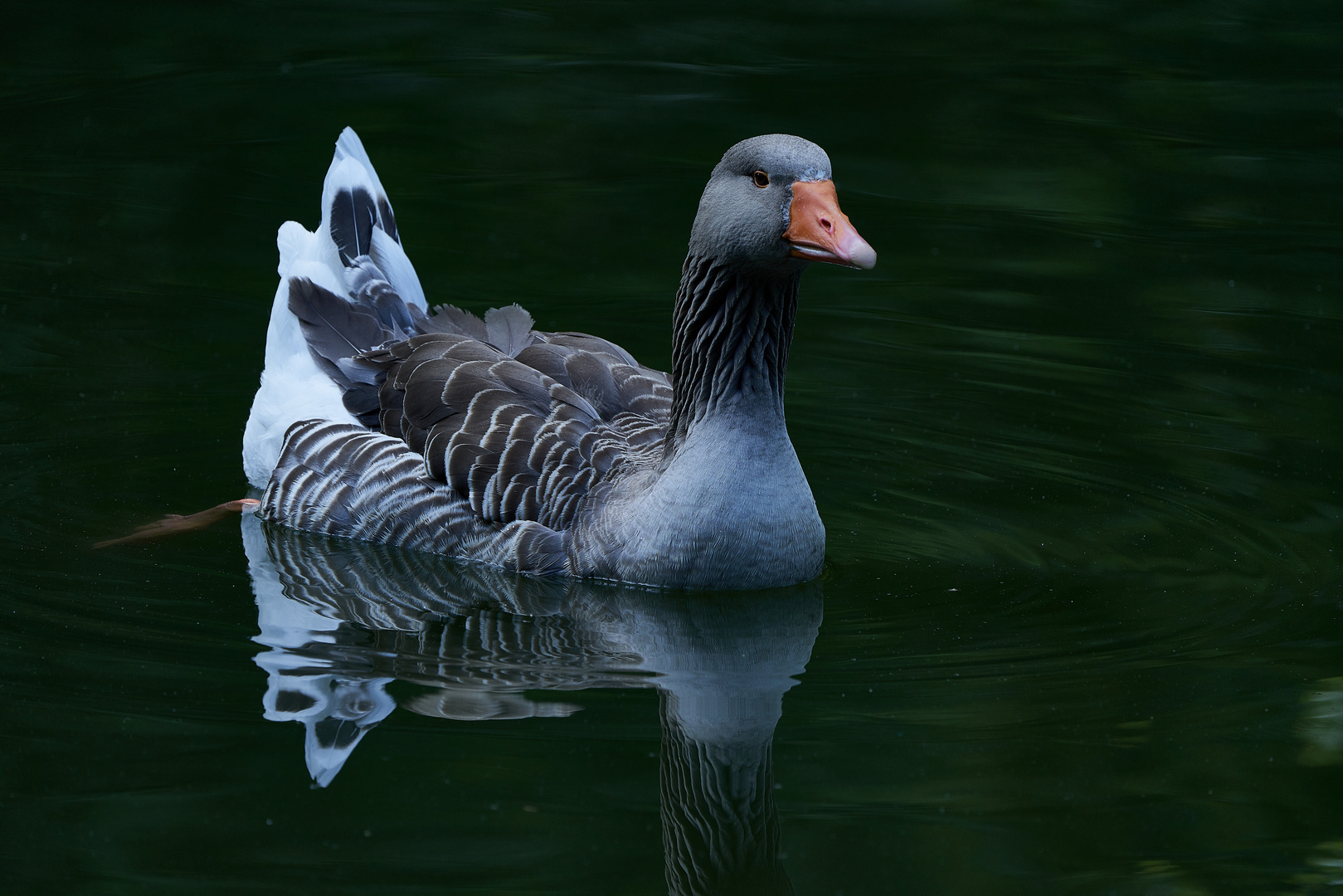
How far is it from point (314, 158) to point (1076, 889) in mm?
11763

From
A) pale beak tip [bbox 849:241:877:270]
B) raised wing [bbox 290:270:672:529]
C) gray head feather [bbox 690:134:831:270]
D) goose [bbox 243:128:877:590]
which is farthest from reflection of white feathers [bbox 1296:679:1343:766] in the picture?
raised wing [bbox 290:270:672:529]

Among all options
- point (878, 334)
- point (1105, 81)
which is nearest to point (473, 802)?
point (878, 334)

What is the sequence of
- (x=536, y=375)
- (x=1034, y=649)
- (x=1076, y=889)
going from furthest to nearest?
(x=536, y=375)
(x=1034, y=649)
(x=1076, y=889)

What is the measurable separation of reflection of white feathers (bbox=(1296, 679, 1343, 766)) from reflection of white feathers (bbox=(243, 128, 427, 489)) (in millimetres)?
5717

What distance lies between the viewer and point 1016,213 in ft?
51.6

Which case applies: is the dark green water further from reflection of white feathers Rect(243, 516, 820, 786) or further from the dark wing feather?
the dark wing feather

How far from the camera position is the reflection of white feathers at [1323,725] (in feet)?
25.3

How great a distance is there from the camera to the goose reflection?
287 inches

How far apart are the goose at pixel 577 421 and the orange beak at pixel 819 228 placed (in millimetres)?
11

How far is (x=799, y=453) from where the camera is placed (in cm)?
1157

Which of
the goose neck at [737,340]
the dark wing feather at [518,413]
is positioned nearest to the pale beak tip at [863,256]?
the goose neck at [737,340]

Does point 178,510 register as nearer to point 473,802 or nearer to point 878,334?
point 473,802

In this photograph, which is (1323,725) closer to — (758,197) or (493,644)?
(758,197)

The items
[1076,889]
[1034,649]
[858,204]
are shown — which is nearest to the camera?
[1076,889]
